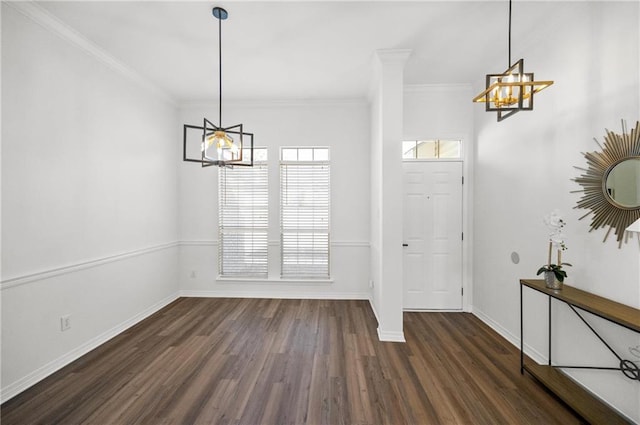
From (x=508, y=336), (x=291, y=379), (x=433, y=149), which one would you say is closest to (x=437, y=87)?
(x=433, y=149)

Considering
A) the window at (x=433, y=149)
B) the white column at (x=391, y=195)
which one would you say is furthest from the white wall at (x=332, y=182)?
the white column at (x=391, y=195)

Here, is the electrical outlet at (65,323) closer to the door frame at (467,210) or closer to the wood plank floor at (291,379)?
the wood plank floor at (291,379)

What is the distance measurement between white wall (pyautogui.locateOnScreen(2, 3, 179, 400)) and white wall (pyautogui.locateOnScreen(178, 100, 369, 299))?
811mm

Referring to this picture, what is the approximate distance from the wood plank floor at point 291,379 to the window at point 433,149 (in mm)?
2305

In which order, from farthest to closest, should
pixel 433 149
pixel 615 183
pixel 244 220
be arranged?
pixel 244 220, pixel 433 149, pixel 615 183

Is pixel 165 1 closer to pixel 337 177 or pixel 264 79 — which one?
pixel 264 79

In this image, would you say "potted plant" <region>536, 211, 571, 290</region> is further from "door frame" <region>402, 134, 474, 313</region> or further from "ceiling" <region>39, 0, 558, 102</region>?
"ceiling" <region>39, 0, 558, 102</region>

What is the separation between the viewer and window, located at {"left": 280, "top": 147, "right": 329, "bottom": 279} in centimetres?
430

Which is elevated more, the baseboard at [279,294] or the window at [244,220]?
the window at [244,220]

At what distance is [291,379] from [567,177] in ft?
9.85

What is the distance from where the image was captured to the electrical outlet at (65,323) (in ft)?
8.09

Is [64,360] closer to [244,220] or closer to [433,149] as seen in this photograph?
[244,220]

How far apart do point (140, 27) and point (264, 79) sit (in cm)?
142

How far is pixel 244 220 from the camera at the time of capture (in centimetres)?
439
